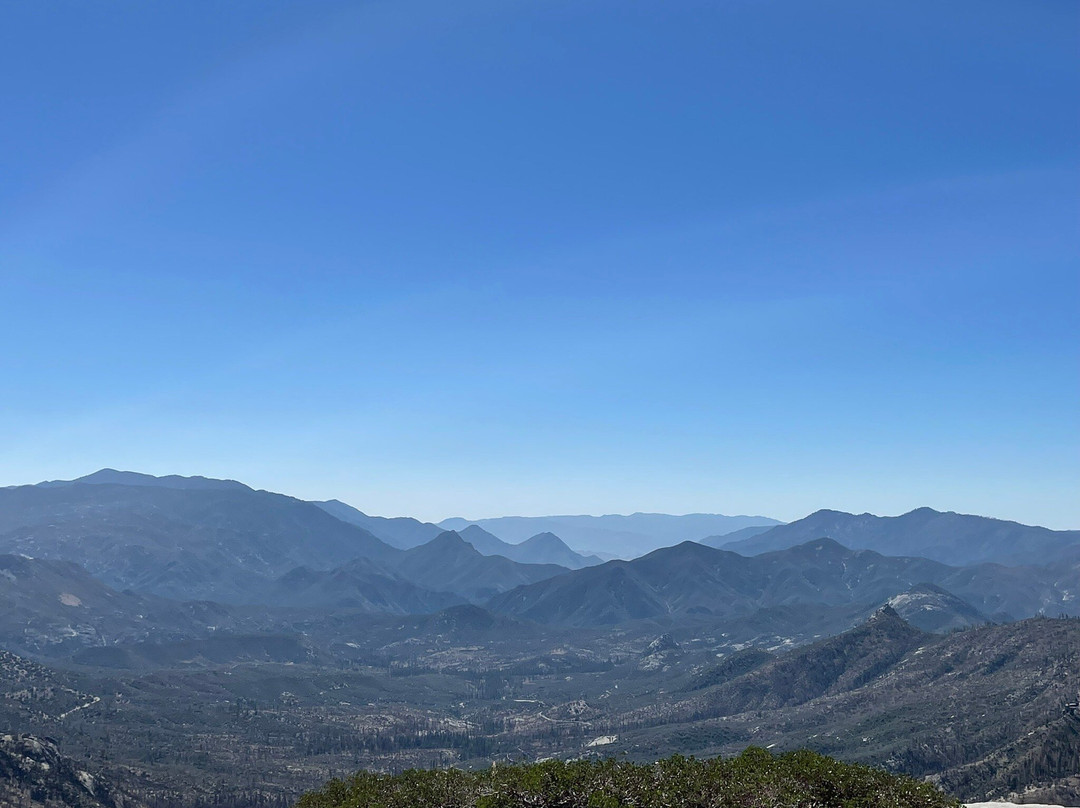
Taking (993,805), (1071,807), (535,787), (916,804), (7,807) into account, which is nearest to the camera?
(916,804)

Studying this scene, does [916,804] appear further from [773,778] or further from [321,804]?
[321,804]

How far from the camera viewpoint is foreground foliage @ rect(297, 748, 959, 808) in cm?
7644

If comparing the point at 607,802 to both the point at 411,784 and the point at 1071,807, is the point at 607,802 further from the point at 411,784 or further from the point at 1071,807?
the point at 1071,807

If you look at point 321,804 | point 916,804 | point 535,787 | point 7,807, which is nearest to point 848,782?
point 916,804

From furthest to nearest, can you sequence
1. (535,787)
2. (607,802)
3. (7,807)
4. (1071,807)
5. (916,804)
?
(7,807)
(1071,807)
(535,787)
(607,802)
(916,804)

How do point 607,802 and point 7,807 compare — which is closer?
point 607,802

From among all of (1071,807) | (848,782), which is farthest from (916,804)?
(1071,807)

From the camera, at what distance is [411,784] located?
296ft

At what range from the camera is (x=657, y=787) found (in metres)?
83.9

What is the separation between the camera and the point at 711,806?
255ft

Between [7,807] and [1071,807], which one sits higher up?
[1071,807]

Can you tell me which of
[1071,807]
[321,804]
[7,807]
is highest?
[321,804]

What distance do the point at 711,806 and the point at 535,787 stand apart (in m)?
19.0

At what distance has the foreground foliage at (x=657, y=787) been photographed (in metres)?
76.4
